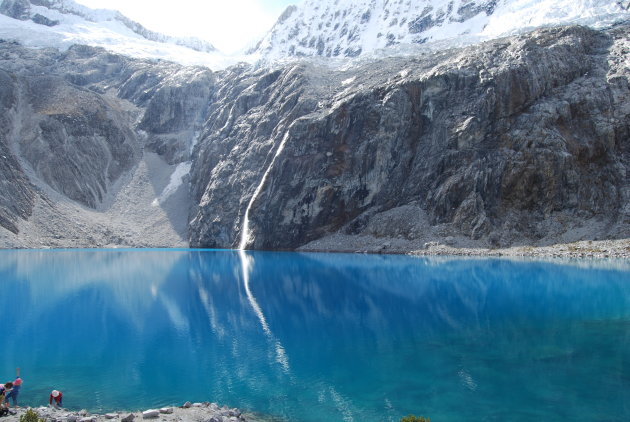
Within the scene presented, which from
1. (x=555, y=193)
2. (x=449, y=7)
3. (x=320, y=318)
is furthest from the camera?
(x=449, y=7)

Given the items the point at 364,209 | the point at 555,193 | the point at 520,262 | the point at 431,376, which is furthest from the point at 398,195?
the point at 431,376

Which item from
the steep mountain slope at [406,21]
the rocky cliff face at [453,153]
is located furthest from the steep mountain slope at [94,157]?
the steep mountain slope at [406,21]

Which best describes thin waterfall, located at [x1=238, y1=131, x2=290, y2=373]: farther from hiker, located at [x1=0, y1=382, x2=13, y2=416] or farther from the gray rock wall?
the gray rock wall

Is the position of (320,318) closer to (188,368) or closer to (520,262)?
(188,368)

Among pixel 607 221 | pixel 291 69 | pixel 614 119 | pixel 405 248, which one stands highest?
pixel 291 69

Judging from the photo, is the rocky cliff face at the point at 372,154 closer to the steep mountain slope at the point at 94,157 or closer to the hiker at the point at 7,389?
the steep mountain slope at the point at 94,157

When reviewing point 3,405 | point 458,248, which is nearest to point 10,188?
point 458,248
